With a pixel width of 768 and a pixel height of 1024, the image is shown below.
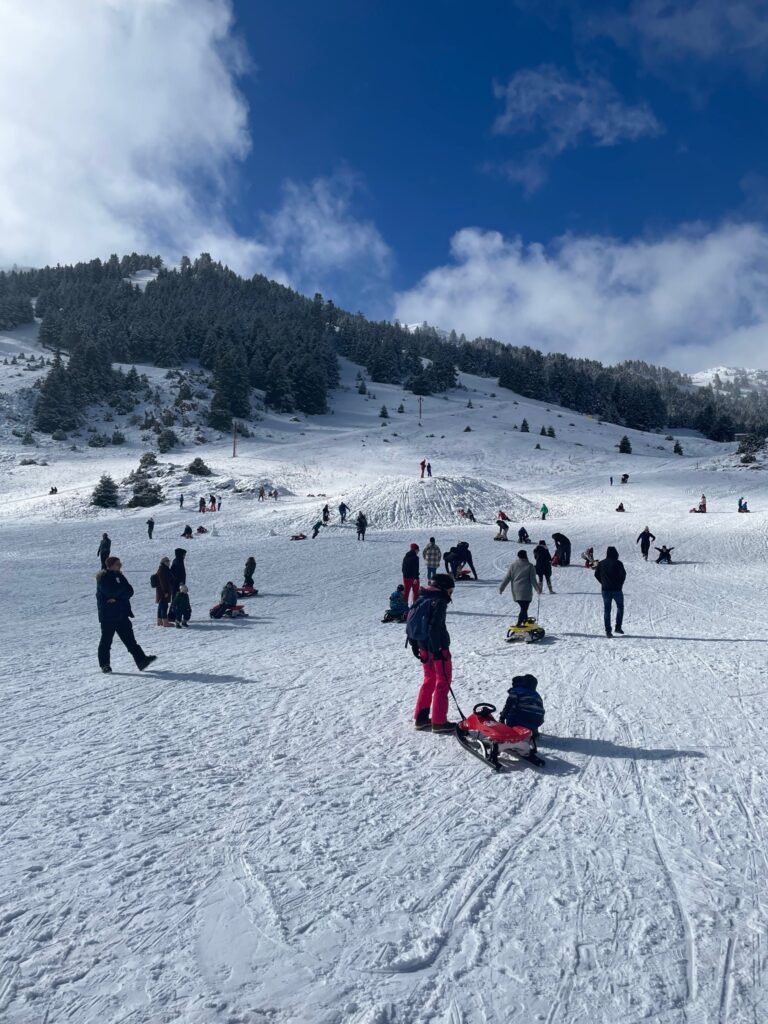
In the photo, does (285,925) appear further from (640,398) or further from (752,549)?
(640,398)

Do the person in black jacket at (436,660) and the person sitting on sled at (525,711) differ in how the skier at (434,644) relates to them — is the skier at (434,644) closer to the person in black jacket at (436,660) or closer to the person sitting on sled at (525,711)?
the person in black jacket at (436,660)

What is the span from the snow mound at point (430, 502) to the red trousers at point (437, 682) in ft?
91.2

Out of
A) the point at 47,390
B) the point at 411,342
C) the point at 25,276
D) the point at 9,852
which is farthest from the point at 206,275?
the point at 9,852

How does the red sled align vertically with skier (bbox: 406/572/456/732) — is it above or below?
below

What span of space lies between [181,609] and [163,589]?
0.60 meters

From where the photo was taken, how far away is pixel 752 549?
83.3 feet

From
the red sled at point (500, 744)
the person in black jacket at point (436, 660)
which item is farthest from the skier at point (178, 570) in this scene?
the red sled at point (500, 744)

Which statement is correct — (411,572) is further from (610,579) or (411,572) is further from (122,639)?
(122,639)

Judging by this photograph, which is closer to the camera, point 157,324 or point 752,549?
point 752,549

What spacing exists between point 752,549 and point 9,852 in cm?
2809

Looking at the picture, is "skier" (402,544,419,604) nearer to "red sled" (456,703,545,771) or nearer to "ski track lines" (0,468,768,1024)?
"ski track lines" (0,468,768,1024)

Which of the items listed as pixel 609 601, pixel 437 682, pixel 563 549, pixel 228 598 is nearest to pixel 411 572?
pixel 228 598

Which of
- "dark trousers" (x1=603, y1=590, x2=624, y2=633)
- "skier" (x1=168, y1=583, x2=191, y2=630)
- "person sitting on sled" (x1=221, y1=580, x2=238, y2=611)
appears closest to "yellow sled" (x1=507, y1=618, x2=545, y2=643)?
"dark trousers" (x1=603, y1=590, x2=624, y2=633)

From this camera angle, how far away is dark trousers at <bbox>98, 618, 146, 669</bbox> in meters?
8.69
